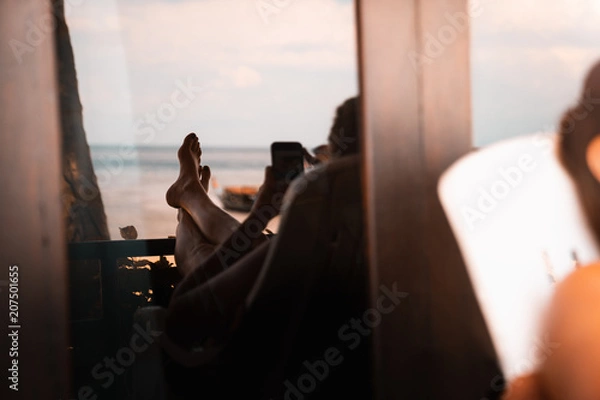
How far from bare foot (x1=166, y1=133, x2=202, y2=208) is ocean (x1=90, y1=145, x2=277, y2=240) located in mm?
16

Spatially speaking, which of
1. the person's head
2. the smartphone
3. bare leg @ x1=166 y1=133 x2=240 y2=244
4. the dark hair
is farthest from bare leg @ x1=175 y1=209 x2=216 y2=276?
the dark hair

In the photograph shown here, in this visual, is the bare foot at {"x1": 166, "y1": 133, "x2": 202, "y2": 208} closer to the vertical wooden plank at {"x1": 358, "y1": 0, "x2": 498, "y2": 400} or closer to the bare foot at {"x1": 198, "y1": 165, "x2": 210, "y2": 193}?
the bare foot at {"x1": 198, "y1": 165, "x2": 210, "y2": 193}

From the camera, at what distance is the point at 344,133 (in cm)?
177

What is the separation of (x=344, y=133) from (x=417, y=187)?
0.80 ft

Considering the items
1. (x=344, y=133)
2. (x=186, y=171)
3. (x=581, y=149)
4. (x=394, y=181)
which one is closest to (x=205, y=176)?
(x=186, y=171)

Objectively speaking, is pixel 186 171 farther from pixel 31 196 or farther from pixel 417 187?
pixel 417 187

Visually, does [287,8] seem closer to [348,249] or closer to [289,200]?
[289,200]

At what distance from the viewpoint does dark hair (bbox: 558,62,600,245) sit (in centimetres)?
186

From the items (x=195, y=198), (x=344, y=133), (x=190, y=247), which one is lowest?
(x=190, y=247)

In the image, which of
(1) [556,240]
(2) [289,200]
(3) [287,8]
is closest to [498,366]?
(1) [556,240]

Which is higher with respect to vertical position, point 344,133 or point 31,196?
point 344,133

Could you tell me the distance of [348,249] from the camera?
5.82 feet

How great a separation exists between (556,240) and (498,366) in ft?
1.26

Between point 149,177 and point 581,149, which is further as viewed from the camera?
point 581,149
